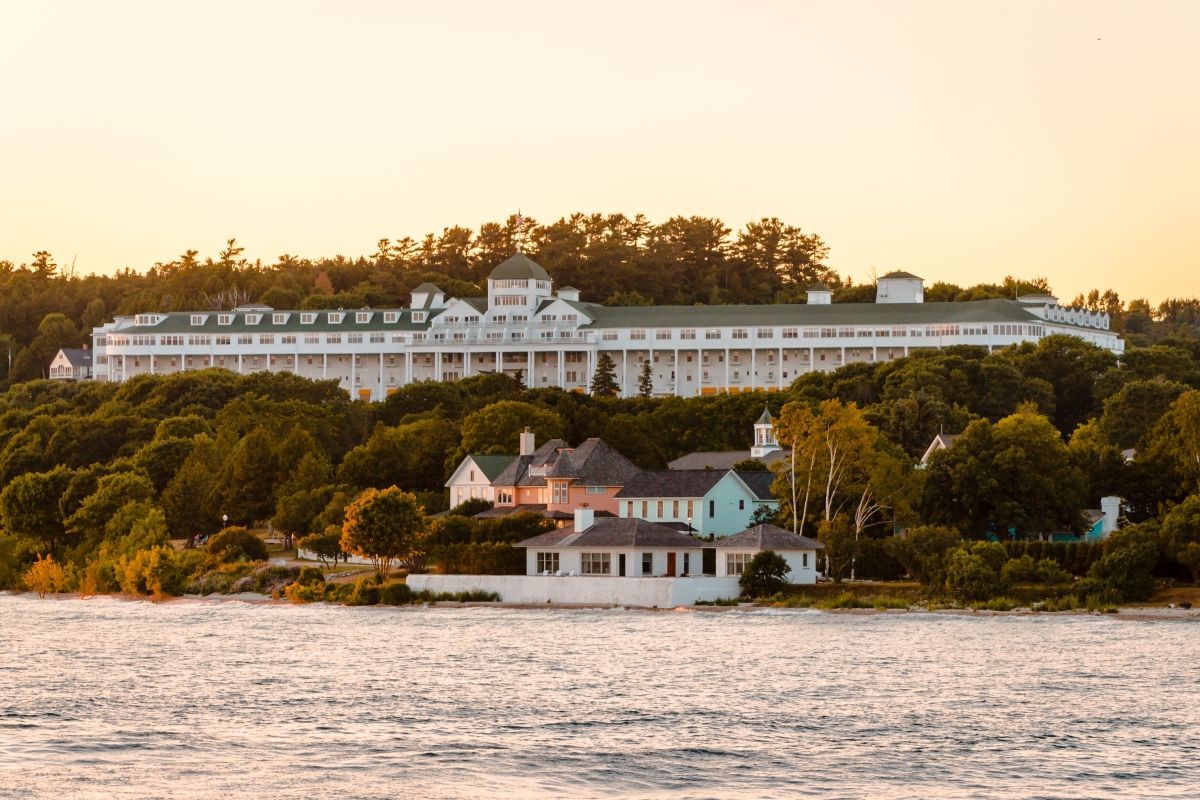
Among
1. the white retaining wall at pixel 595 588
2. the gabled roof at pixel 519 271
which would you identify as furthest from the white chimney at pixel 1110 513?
the gabled roof at pixel 519 271

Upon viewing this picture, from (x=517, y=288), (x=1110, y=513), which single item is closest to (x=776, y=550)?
(x=1110, y=513)

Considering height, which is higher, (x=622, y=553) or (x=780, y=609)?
(x=622, y=553)

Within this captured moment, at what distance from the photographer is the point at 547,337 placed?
17900 centimetres

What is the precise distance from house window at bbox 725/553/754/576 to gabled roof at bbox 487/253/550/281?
10013 cm

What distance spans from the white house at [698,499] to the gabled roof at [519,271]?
85.7 meters

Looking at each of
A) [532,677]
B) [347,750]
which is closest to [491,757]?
[347,750]

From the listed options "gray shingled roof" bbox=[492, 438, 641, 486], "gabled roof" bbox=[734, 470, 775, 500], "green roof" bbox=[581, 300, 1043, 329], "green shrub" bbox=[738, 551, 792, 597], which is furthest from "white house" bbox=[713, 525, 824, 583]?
"green roof" bbox=[581, 300, 1043, 329]

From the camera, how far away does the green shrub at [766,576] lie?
84.8 m

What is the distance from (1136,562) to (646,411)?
Answer: 64.8 m

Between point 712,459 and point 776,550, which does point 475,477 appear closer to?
point 712,459

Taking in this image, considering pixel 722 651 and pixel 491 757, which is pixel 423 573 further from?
pixel 491 757

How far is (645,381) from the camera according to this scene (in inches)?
6703

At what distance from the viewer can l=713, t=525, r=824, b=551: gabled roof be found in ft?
281

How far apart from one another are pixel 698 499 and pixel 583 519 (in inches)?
355
